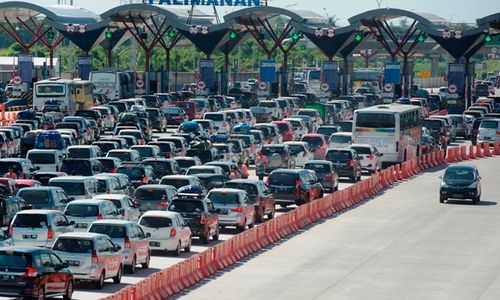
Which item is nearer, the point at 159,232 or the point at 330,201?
the point at 159,232

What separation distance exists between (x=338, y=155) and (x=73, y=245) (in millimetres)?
30006

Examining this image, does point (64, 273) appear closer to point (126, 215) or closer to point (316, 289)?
point (316, 289)

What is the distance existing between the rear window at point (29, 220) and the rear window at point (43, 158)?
1834 centimetres

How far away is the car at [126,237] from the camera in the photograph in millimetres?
35344

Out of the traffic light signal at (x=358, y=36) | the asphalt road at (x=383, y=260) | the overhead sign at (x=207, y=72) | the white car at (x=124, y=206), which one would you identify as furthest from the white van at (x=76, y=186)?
the overhead sign at (x=207, y=72)

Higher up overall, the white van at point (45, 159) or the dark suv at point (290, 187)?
the white van at point (45, 159)

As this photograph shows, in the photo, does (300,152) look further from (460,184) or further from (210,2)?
(210,2)

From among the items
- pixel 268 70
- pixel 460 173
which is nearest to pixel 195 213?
pixel 460 173

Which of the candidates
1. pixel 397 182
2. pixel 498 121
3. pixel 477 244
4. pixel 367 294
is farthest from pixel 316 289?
pixel 498 121

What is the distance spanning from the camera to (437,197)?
193ft

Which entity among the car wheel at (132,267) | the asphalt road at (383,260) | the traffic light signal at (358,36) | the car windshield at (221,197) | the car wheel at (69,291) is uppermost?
the traffic light signal at (358,36)

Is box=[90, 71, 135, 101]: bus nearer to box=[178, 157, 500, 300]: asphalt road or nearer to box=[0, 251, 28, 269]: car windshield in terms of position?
box=[178, 157, 500, 300]: asphalt road

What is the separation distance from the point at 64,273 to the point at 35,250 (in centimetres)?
98

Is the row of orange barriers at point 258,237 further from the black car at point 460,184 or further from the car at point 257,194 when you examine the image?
the black car at point 460,184
